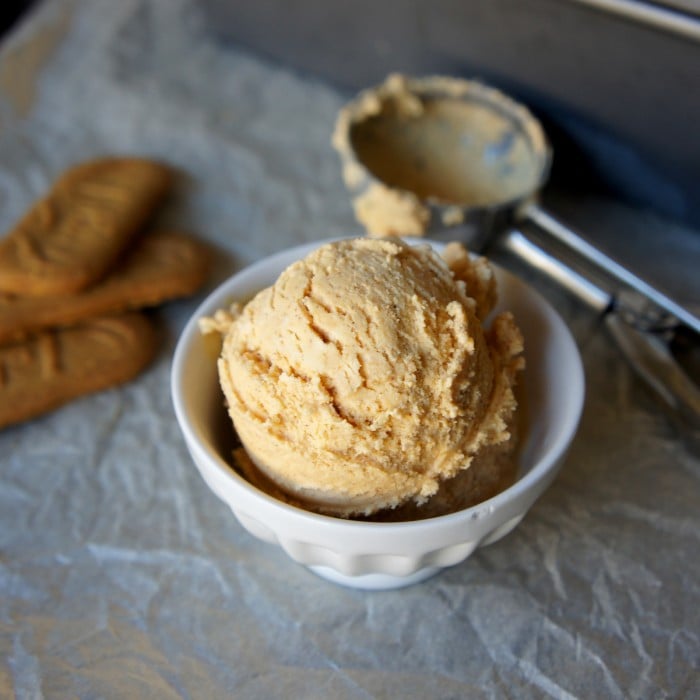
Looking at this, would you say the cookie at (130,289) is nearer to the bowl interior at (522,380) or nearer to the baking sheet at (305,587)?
the baking sheet at (305,587)

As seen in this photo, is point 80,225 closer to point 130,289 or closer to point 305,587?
point 130,289

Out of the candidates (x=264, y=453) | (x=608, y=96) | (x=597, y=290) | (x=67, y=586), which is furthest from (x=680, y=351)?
(x=67, y=586)

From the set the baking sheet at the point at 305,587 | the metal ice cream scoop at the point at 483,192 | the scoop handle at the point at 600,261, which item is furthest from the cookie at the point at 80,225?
the scoop handle at the point at 600,261

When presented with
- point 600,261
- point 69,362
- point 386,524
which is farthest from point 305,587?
point 600,261

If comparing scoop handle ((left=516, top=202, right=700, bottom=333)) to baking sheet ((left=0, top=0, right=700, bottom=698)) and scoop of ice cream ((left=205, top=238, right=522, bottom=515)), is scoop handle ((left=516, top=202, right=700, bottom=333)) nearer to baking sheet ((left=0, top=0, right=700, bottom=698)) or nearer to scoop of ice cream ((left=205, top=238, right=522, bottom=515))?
baking sheet ((left=0, top=0, right=700, bottom=698))

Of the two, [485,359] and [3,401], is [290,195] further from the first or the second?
[485,359]
